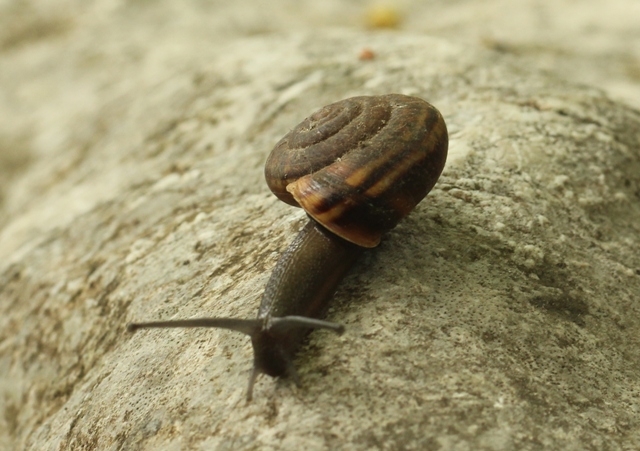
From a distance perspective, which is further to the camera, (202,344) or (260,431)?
(202,344)

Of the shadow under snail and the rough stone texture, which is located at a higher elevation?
the shadow under snail

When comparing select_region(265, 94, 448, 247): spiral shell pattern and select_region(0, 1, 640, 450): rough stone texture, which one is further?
select_region(265, 94, 448, 247): spiral shell pattern

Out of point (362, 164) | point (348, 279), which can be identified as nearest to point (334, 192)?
point (362, 164)

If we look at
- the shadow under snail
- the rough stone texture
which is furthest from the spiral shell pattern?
the rough stone texture

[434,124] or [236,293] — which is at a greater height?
[434,124]

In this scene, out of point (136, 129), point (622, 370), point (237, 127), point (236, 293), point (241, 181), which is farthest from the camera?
point (136, 129)

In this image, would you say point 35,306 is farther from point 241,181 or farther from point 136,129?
point 136,129

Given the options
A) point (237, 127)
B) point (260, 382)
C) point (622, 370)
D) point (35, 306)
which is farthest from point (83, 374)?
point (622, 370)

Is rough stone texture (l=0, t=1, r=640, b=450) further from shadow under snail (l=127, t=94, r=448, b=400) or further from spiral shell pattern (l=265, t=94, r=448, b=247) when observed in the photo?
spiral shell pattern (l=265, t=94, r=448, b=247)
